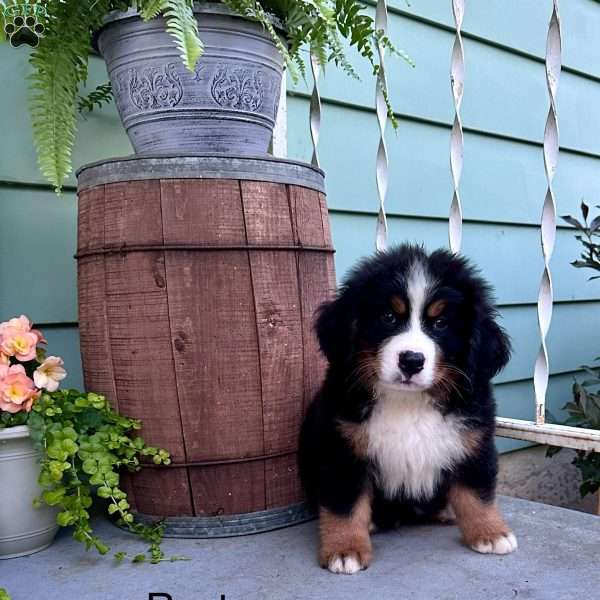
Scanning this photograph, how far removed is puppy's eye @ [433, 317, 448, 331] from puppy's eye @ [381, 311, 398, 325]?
10 cm

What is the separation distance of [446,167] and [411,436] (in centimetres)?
203

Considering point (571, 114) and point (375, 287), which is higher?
point (571, 114)

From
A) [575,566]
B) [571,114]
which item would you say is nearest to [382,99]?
[575,566]

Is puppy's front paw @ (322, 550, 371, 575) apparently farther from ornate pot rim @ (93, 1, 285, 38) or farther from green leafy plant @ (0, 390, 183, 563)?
ornate pot rim @ (93, 1, 285, 38)

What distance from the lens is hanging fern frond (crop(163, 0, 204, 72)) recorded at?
1536mm

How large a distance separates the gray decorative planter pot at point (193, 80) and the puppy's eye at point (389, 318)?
2.15 feet

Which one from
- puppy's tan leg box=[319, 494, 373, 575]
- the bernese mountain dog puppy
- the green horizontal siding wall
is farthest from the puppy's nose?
the green horizontal siding wall

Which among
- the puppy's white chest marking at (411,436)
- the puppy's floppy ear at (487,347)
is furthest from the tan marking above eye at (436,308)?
the puppy's white chest marking at (411,436)

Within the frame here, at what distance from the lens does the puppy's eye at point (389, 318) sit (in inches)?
64.9

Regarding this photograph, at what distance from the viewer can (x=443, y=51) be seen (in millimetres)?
3338

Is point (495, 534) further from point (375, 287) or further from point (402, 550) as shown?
point (375, 287)

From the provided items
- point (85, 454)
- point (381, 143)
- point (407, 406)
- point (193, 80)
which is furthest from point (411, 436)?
point (381, 143)

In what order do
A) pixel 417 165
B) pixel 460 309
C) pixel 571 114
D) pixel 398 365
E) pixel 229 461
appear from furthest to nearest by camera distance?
pixel 571 114
pixel 417 165
pixel 229 461
pixel 460 309
pixel 398 365

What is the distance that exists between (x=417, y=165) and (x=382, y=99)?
0.86m
